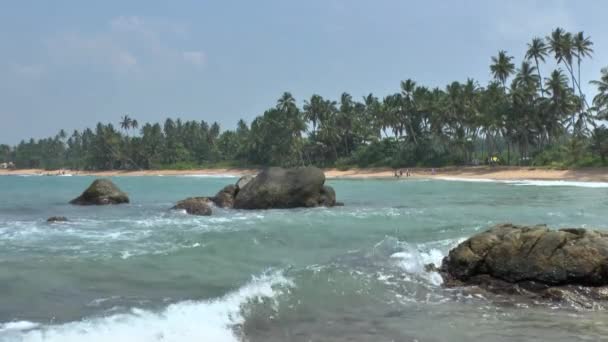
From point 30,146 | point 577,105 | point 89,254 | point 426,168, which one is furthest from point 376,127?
point 30,146

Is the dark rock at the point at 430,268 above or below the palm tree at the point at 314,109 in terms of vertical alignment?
below

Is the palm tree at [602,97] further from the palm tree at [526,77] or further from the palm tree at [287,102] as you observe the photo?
the palm tree at [287,102]

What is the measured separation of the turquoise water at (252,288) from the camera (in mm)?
8141

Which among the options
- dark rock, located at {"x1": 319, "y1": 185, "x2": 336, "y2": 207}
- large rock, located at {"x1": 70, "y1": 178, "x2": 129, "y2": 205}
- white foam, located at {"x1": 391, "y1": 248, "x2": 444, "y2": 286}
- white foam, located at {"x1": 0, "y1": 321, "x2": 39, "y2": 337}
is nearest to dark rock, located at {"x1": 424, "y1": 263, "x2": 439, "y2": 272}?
white foam, located at {"x1": 391, "y1": 248, "x2": 444, "y2": 286}

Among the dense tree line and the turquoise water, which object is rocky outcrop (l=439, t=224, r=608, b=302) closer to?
the turquoise water

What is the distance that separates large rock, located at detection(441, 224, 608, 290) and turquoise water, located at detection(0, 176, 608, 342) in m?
0.87

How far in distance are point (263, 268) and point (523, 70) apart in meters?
72.0

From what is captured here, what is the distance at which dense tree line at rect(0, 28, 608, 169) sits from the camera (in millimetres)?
71812

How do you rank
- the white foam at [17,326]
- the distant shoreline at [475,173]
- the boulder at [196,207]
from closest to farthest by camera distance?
the white foam at [17,326]
the boulder at [196,207]
the distant shoreline at [475,173]

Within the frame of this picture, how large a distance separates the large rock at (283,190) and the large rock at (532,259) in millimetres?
17145

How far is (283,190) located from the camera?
2917 cm

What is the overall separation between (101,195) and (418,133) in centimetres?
6815

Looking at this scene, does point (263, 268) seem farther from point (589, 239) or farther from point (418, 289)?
point (589, 239)

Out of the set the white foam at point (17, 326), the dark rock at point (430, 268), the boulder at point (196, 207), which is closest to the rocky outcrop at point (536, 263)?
the dark rock at point (430, 268)
